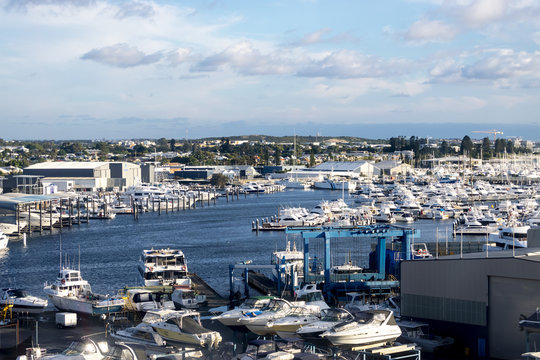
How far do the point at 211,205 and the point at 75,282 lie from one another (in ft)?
171

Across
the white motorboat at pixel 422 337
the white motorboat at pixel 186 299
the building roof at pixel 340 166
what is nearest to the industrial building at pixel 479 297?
the white motorboat at pixel 422 337

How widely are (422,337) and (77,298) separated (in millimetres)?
10281

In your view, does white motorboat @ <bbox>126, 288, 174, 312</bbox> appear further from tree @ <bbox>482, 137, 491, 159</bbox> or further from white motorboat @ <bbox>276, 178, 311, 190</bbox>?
tree @ <bbox>482, 137, 491, 159</bbox>

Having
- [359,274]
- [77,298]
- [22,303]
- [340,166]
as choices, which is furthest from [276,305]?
[340,166]

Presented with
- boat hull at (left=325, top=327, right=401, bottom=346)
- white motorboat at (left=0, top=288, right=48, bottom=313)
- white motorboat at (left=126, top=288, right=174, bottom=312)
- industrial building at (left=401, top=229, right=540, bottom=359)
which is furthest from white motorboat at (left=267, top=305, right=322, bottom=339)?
white motorboat at (left=0, top=288, right=48, bottom=313)

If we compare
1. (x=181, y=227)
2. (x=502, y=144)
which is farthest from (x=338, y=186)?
(x=502, y=144)

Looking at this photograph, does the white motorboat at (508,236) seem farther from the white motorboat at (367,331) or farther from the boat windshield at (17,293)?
the boat windshield at (17,293)

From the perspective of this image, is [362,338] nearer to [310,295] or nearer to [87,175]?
[310,295]

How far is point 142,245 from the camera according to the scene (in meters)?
42.1

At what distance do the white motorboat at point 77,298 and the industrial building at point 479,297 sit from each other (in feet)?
27.0

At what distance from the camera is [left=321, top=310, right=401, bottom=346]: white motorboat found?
49.0ft

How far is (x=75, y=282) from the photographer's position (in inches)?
878

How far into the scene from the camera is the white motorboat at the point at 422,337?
1576 cm

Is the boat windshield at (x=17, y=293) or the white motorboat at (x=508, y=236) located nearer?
the boat windshield at (x=17, y=293)
